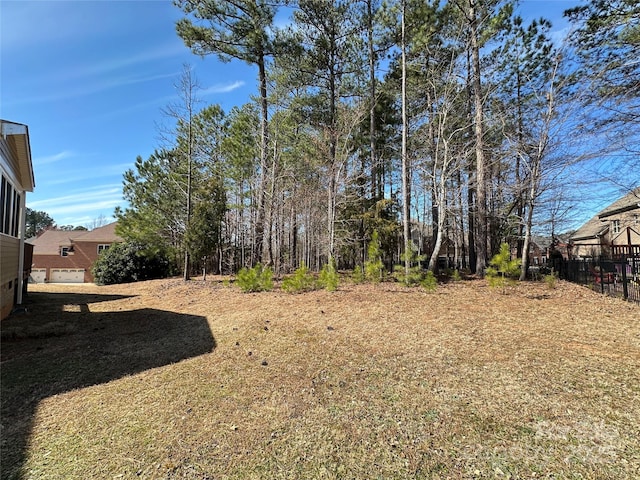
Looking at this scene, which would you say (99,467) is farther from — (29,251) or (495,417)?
(29,251)

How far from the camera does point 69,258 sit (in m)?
27.4

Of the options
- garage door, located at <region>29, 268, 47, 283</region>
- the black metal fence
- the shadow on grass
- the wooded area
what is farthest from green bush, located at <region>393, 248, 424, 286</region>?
garage door, located at <region>29, 268, 47, 283</region>

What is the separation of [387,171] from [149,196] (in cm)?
1338

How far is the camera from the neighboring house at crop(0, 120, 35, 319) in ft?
22.0

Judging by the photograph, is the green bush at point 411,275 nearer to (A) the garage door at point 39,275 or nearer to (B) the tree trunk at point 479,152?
(B) the tree trunk at point 479,152

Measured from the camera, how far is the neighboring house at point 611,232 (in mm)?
16109

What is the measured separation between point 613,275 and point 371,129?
9426mm

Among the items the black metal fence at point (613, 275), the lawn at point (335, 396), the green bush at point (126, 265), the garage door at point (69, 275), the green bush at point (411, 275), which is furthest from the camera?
the garage door at point (69, 275)

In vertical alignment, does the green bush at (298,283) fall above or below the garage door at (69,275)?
above

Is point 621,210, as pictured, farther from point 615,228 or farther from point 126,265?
point 126,265

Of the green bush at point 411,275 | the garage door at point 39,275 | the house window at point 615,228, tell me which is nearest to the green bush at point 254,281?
the green bush at point 411,275

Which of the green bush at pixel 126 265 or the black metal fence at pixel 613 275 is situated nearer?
the black metal fence at pixel 613 275

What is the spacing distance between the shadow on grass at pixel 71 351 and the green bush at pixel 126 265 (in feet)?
32.9

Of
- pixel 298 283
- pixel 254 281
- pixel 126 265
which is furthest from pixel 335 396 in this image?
pixel 126 265
